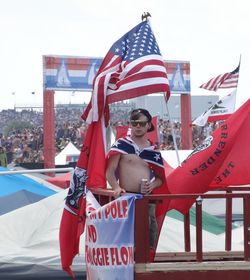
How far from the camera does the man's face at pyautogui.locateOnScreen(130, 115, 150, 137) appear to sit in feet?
20.3

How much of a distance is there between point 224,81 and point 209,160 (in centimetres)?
748

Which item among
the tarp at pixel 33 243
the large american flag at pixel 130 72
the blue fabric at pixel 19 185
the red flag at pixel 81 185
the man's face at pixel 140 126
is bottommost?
the tarp at pixel 33 243

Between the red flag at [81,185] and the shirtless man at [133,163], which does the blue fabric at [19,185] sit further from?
the shirtless man at [133,163]

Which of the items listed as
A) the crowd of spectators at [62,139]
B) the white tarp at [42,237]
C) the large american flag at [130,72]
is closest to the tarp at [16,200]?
the white tarp at [42,237]

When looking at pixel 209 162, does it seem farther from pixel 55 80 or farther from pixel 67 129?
pixel 67 129

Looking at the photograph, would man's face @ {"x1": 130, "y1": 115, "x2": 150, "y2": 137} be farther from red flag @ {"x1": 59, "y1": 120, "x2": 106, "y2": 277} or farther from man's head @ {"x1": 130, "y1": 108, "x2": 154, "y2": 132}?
red flag @ {"x1": 59, "y1": 120, "x2": 106, "y2": 277}

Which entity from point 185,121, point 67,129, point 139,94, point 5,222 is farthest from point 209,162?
point 67,129

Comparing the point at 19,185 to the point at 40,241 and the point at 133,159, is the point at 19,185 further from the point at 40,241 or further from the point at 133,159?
the point at 133,159

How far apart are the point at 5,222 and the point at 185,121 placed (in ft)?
44.5

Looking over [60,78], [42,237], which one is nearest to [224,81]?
[60,78]

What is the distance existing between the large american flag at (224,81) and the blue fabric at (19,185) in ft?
13.4

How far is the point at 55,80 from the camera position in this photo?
1944cm

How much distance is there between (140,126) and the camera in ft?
20.4

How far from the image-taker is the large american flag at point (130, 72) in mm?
6684
